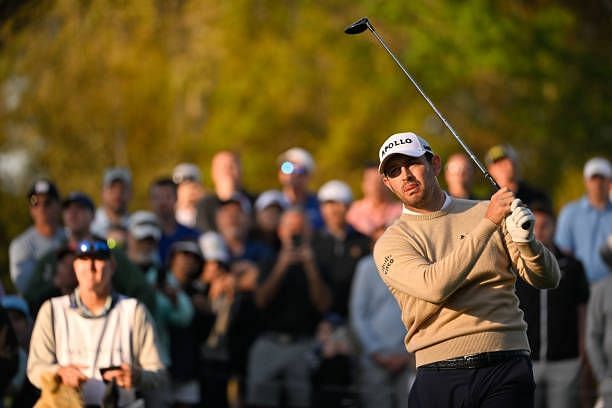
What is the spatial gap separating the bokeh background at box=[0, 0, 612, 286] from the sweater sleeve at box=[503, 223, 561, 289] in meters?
5.80

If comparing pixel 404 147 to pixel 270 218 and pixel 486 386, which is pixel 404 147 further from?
pixel 270 218

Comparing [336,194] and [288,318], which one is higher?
[336,194]

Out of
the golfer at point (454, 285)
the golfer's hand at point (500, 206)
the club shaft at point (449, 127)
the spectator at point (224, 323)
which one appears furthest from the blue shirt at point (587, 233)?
the golfer's hand at point (500, 206)

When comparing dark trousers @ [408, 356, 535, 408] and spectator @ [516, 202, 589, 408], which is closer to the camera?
dark trousers @ [408, 356, 535, 408]

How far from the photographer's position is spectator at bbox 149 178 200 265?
15.0 m

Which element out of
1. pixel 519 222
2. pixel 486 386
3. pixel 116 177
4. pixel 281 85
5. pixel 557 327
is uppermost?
pixel 281 85

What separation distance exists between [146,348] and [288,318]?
4371 millimetres

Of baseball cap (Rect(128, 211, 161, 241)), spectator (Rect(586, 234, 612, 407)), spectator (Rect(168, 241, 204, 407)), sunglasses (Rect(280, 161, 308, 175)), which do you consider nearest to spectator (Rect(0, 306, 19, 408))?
spectator (Rect(168, 241, 204, 407))

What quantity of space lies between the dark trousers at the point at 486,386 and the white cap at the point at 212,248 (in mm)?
6493

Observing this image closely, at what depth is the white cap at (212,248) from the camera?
48.8 ft

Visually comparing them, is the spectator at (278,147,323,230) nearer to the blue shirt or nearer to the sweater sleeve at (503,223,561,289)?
the blue shirt

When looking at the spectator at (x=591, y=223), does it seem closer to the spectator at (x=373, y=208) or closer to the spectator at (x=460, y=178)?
the spectator at (x=460, y=178)

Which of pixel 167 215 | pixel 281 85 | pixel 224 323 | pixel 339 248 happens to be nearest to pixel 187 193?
pixel 167 215

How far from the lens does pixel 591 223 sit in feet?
49.4
